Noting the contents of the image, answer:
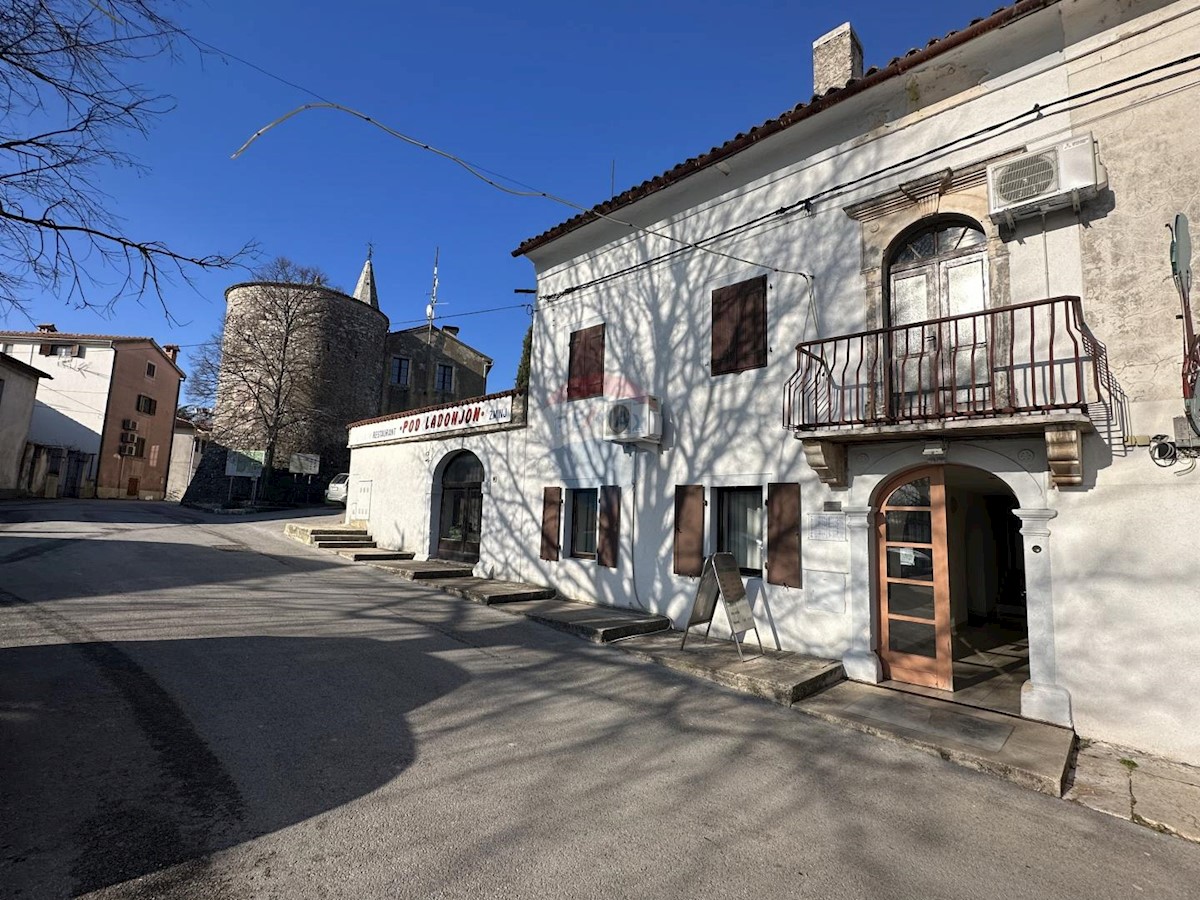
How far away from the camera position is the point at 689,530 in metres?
8.28

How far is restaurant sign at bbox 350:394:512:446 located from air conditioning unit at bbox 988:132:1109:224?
847 centimetres

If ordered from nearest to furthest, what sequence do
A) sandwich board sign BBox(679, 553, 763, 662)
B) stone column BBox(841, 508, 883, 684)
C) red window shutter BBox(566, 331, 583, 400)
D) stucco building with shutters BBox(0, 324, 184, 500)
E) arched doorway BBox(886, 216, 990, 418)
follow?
arched doorway BBox(886, 216, 990, 418), stone column BBox(841, 508, 883, 684), sandwich board sign BBox(679, 553, 763, 662), red window shutter BBox(566, 331, 583, 400), stucco building with shutters BBox(0, 324, 184, 500)

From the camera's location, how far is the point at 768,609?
7.28m

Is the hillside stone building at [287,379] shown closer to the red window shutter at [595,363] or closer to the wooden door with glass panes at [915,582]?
the red window shutter at [595,363]

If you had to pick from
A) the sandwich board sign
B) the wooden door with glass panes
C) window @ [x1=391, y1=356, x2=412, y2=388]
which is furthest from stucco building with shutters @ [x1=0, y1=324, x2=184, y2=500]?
the wooden door with glass panes

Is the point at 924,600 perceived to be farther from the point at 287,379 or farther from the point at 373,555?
the point at 287,379

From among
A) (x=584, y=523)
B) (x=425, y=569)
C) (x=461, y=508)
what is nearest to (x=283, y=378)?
(x=461, y=508)

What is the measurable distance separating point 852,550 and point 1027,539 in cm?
163

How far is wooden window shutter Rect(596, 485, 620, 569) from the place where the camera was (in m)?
9.32

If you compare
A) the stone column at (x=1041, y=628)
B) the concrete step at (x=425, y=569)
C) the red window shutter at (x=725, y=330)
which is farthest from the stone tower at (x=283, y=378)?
the stone column at (x=1041, y=628)

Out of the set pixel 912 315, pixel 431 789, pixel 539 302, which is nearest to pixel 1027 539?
pixel 912 315

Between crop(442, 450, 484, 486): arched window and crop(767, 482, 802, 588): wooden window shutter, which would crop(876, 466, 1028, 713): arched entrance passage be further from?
crop(442, 450, 484, 486): arched window

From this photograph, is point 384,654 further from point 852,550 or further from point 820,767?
point 852,550

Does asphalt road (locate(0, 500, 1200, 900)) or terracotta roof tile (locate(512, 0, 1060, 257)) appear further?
terracotta roof tile (locate(512, 0, 1060, 257))
